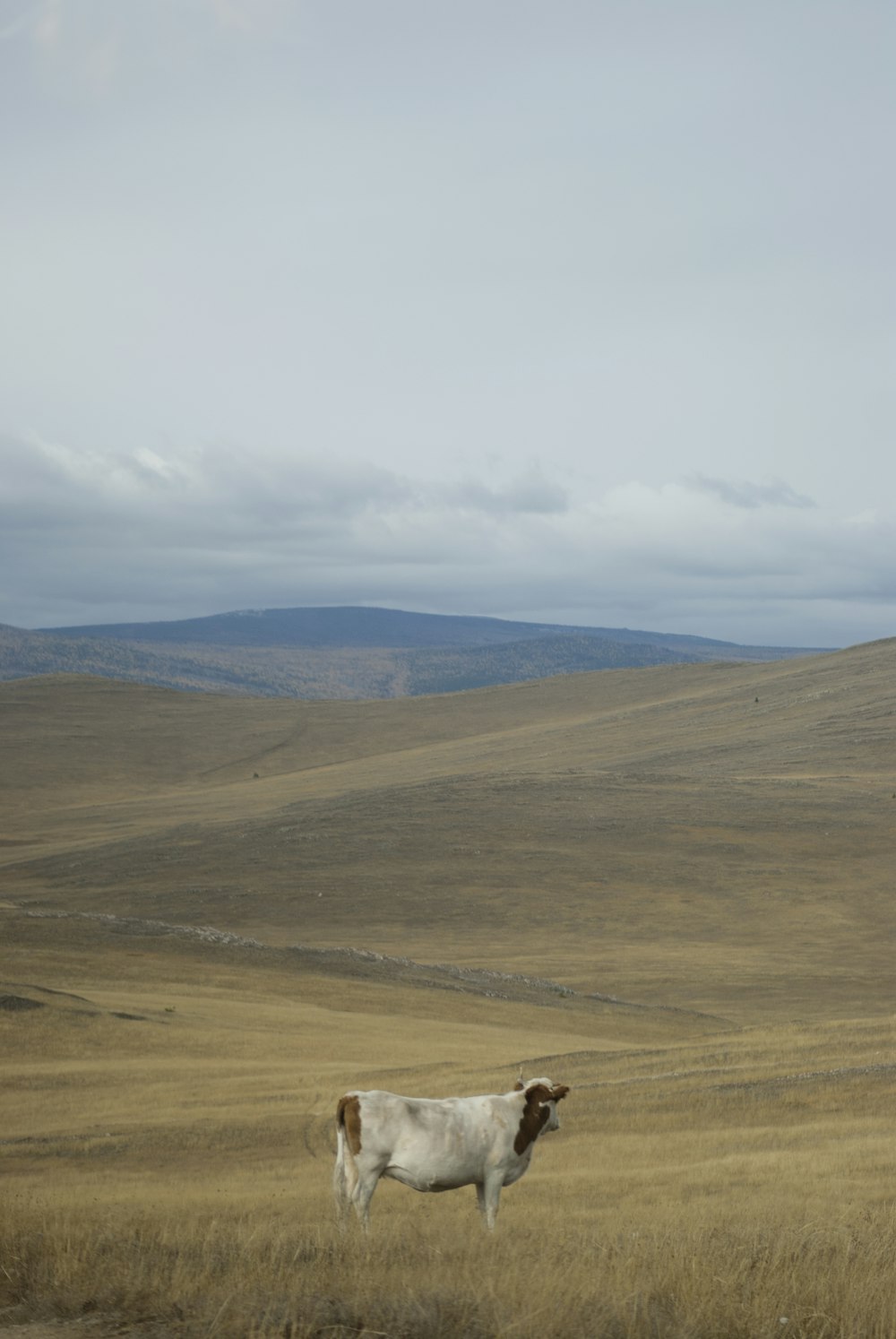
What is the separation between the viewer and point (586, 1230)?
36.6 feet

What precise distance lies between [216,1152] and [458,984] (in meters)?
23.7

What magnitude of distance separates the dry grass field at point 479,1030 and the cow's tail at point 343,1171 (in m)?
0.42

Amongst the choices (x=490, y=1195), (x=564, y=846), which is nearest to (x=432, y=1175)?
(x=490, y=1195)

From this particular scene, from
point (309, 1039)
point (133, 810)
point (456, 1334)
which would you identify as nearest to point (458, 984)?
point (309, 1039)

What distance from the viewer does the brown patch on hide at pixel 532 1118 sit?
36.4ft

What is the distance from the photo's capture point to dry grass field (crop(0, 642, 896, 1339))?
7.98 meters

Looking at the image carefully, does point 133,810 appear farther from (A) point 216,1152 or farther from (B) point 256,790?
(A) point 216,1152

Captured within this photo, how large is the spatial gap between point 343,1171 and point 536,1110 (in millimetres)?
1780

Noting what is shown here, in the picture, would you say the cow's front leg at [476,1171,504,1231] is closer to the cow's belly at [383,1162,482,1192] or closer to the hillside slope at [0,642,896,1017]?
the cow's belly at [383,1162,482,1192]

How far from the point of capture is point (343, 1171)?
430 inches

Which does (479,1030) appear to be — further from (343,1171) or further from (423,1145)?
(423,1145)

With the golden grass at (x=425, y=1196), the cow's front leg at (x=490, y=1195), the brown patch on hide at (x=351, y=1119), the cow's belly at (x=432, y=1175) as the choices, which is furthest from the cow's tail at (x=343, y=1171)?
the cow's front leg at (x=490, y=1195)

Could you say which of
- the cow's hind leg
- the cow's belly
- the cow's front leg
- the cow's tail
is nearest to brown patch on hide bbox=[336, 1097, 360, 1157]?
the cow's tail

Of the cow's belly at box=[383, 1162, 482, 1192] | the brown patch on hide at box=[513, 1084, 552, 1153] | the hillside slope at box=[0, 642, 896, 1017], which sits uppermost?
the brown patch on hide at box=[513, 1084, 552, 1153]
